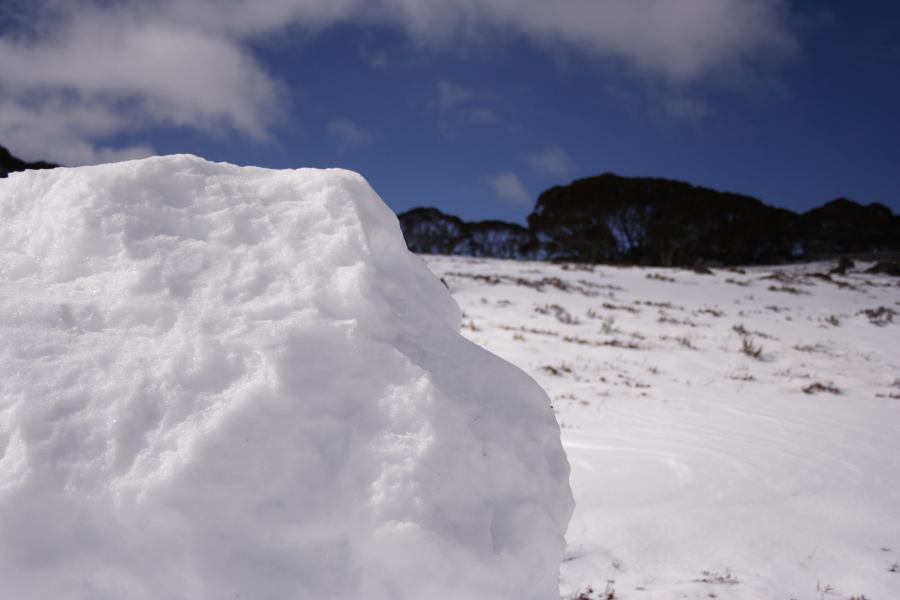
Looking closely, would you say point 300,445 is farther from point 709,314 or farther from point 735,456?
point 709,314

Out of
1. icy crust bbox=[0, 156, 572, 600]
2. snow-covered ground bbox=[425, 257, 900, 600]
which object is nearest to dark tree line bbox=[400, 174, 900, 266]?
snow-covered ground bbox=[425, 257, 900, 600]

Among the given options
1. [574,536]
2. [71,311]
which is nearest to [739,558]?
[574,536]

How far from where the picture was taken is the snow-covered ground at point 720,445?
2.84 m

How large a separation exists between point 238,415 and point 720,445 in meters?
4.39

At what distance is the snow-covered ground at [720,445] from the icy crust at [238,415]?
→ 54.5 inches

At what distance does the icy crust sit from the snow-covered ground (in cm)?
138

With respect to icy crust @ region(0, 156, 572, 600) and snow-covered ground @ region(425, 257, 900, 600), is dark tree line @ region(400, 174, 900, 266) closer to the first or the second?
snow-covered ground @ region(425, 257, 900, 600)

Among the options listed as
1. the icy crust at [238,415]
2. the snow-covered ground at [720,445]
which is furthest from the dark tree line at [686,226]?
the icy crust at [238,415]

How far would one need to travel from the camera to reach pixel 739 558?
2.94m

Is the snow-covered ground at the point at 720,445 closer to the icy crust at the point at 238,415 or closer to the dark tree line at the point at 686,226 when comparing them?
the icy crust at the point at 238,415

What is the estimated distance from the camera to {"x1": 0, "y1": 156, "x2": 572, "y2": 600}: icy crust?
1.27 metres

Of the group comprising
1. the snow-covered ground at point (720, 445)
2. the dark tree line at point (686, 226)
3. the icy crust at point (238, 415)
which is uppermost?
the dark tree line at point (686, 226)

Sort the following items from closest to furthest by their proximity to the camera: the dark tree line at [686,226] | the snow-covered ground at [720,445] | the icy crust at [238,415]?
the icy crust at [238,415], the snow-covered ground at [720,445], the dark tree line at [686,226]

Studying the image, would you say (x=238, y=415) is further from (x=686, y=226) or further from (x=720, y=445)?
(x=686, y=226)
